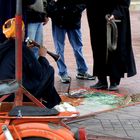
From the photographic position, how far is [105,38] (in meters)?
7.05

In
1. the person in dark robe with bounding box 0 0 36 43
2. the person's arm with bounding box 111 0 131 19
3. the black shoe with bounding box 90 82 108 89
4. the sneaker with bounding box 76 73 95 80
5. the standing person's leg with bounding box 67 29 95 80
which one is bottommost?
the sneaker with bounding box 76 73 95 80

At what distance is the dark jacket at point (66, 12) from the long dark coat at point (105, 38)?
42 centimetres

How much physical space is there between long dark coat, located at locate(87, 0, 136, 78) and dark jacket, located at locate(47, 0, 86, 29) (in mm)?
422

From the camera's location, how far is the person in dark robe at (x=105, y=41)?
272 inches

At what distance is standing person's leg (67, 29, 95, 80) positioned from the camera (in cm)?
778

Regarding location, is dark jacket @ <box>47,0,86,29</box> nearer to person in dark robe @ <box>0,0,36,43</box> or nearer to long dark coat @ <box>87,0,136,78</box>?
long dark coat @ <box>87,0,136,78</box>

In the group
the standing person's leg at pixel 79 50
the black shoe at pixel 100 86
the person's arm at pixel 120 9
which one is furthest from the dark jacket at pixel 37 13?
the black shoe at pixel 100 86

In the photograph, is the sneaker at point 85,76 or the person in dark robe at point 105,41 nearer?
the person in dark robe at point 105,41

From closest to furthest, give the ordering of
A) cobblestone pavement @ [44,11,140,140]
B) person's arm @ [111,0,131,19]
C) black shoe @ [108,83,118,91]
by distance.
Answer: cobblestone pavement @ [44,11,140,140] → person's arm @ [111,0,131,19] → black shoe @ [108,83,118,91]

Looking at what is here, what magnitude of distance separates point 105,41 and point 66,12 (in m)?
0.81

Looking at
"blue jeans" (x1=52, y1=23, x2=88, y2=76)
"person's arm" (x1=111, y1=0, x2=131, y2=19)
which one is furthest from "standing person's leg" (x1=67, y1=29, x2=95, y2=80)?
"person's arm" (x1=111, y1=0, x2=131, y2=19)

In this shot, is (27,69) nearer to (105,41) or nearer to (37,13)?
(37,13)

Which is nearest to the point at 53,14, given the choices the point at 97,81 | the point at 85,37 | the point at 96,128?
the point at 97,81

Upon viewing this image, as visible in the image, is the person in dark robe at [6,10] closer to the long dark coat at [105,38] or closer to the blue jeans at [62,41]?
the long dark coat at [105,38]
